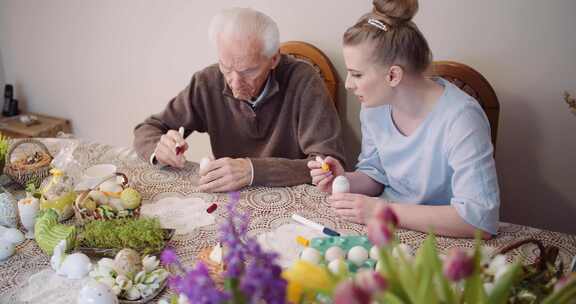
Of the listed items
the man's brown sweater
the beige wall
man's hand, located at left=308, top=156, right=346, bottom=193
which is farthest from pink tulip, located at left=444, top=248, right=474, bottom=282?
the beige wall

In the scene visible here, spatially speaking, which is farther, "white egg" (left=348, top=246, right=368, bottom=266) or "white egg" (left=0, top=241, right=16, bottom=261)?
"white egg" (left=0, top=241, right=16, bottom=261)

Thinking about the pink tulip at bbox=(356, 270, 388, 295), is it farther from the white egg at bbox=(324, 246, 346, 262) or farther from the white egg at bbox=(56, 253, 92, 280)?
the white egg at bbox=(56, 253, 92, 280)

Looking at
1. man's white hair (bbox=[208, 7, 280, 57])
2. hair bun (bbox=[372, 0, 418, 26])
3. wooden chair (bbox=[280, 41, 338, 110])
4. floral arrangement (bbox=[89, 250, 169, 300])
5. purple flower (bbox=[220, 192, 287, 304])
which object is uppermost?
hair bun (bbox=[372, 0, 418, 26])

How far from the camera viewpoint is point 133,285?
3.10ft

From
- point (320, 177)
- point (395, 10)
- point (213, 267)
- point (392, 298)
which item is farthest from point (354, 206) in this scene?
point (392, 298)

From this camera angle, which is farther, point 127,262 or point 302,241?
point 302,241

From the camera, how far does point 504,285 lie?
1.80 ft

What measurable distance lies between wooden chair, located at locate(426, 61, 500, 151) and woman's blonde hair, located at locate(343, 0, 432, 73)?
1.43ft

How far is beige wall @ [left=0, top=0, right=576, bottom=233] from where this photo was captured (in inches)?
69.9

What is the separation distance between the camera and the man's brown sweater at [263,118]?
163 centimetres

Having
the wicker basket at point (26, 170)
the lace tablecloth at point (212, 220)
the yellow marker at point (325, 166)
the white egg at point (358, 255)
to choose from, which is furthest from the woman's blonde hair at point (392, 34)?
the wicker basket at point (26, 170)

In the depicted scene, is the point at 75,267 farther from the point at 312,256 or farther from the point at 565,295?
the point at 565,295

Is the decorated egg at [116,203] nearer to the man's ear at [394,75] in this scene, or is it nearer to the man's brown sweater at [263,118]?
the man's brown sweater at [263,118]

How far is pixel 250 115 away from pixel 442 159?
2.37ft
